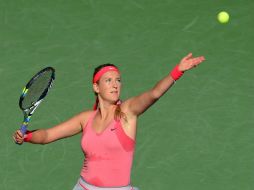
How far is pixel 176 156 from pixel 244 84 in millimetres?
1562

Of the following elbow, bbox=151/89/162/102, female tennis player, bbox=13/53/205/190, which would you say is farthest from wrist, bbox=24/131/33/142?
elbow, bbox=151/89/162/102

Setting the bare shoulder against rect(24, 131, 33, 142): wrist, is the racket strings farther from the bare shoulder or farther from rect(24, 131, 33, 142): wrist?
the bare shoulder

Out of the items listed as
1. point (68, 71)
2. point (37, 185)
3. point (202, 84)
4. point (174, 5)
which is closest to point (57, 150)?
point (37, 185)

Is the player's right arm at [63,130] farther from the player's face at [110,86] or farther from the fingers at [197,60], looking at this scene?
the fingers at [197,60]

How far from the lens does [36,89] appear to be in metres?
7.51

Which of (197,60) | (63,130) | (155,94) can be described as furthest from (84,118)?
(197,60)

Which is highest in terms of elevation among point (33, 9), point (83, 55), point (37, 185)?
point (33, 9)

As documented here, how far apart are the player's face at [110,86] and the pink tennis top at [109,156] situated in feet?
0.86

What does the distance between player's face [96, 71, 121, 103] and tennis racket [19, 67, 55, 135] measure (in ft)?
1.88

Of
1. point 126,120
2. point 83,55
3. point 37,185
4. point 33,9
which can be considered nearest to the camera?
point 126,120

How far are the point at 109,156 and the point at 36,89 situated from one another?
1.13 metres

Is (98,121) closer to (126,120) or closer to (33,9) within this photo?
(126,120)

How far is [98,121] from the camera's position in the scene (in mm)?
7160

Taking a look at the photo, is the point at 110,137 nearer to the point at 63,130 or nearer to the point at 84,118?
the point at 84,118
